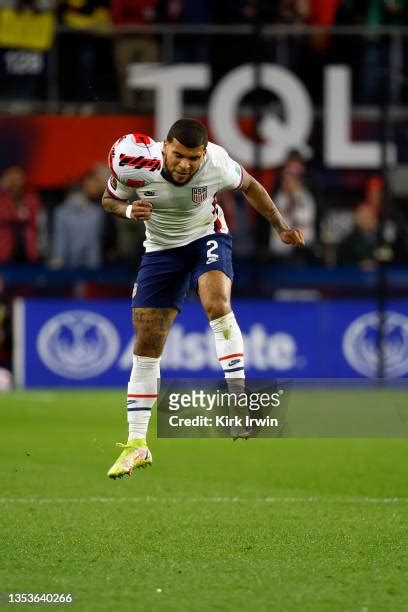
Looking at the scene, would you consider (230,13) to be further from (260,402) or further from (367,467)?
(260,402)

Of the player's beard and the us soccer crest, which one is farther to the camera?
the us soccer crest

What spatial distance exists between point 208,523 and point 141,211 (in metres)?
2.05

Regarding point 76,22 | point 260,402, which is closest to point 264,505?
point 260,402

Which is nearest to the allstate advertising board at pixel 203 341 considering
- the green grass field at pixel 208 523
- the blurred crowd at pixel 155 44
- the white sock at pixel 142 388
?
the blurred crowd at pixel 155 44

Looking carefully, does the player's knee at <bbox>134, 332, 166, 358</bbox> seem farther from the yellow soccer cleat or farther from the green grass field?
the green grass field

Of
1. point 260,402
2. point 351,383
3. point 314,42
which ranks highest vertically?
point 314,42

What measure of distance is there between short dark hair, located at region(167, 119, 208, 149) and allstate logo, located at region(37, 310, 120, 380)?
10757 millimetres

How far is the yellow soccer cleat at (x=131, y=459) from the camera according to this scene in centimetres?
909

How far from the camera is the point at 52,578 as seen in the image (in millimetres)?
7316

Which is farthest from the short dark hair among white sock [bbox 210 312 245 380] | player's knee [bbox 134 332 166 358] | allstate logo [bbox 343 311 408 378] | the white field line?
allstate logo [bbox 343 311 408 378]

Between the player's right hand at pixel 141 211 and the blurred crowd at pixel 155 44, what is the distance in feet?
35.3

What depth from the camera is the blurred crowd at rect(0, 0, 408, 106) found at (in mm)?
19906

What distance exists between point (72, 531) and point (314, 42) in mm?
13235

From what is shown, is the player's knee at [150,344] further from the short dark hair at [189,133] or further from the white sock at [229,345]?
the short dark hair at [189,133]
